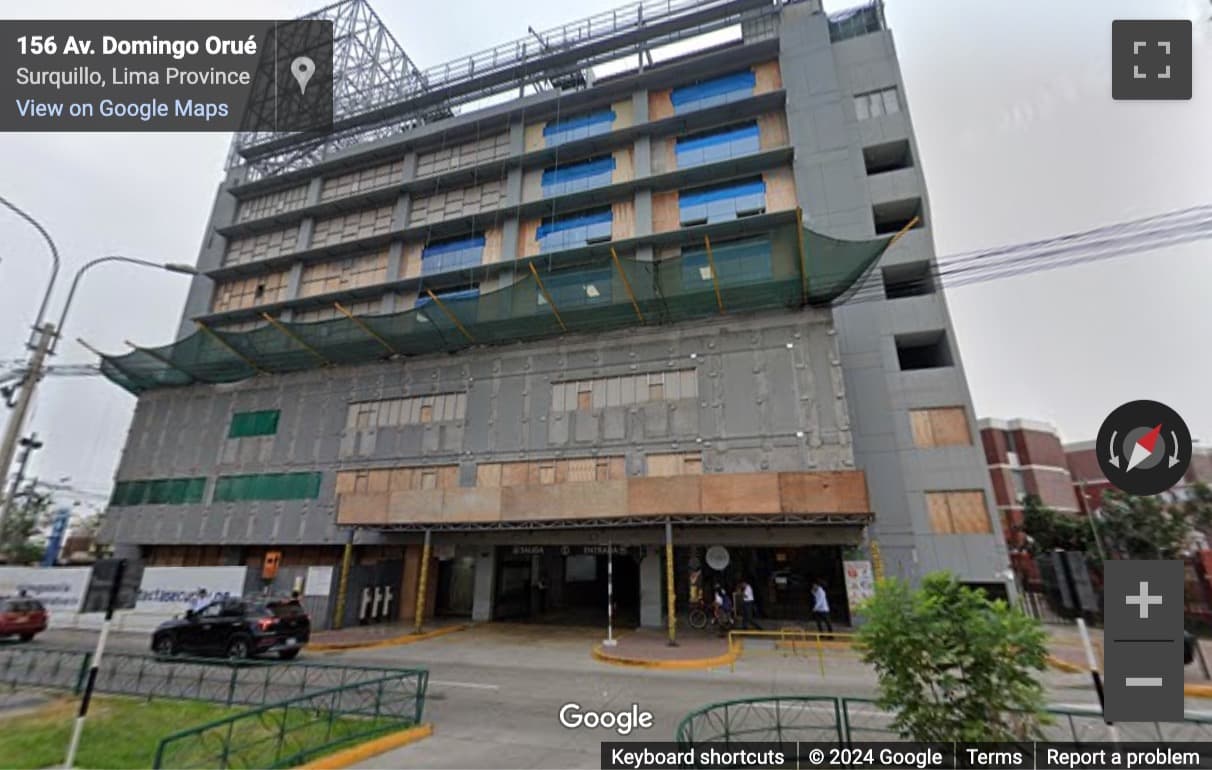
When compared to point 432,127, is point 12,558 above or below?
below

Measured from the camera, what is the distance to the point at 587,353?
2362 centimetres

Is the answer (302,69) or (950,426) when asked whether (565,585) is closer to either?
(950,426)

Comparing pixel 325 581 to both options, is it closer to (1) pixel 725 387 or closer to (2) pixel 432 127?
(1) pixel 725 387

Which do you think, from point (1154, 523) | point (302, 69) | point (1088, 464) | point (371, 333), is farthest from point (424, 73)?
point (1088, 464)

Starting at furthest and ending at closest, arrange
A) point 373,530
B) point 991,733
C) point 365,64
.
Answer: point 365,64, point 373,530, point 991,733

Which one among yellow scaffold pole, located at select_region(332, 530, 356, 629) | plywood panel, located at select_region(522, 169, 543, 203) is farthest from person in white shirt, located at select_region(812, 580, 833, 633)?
plywood panel, located at select_region(522, 169, 543, 203)

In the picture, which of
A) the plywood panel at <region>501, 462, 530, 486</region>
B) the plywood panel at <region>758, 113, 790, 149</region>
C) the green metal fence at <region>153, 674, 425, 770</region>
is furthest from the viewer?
the plywood panel at <region>758, 113, 790, 149</region>

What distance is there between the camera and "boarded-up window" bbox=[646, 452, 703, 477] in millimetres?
20625

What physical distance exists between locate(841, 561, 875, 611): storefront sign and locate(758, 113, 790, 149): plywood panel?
738 inches

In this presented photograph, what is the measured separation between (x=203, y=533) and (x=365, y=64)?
3050 centimetres

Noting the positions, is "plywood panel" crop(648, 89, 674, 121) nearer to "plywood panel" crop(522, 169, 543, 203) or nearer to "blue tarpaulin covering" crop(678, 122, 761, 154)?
"blue tarpaulin covering" crop(678, 122, 761, 154)

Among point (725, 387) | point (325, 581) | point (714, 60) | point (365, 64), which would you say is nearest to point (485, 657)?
point (325, 581)

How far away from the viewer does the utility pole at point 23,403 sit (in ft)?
33.0

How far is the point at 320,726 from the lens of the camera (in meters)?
7.63
